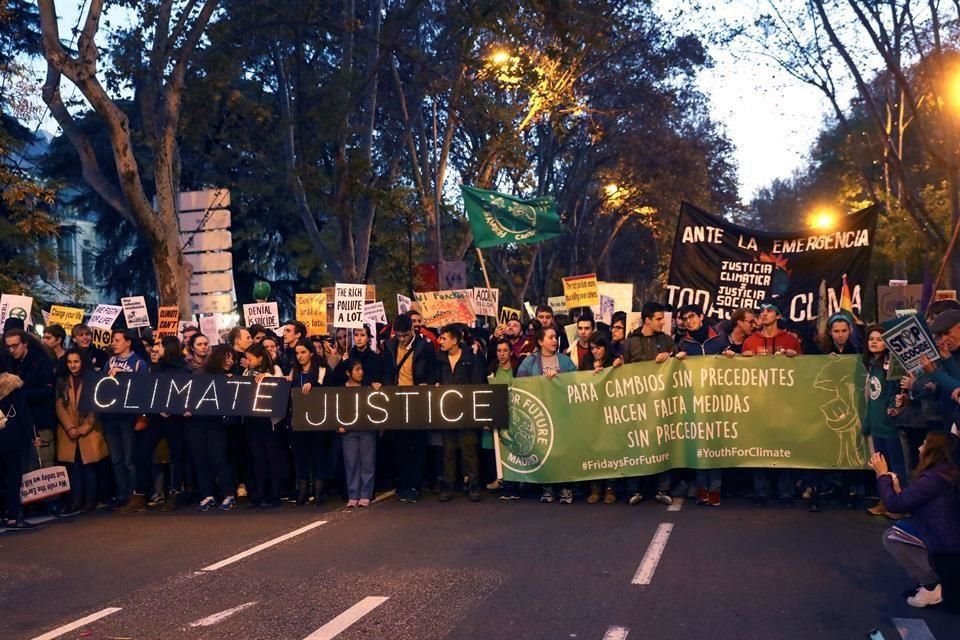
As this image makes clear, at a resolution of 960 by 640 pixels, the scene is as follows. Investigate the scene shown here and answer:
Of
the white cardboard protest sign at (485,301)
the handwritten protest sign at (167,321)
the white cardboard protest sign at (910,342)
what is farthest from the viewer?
the white cardboard protest sign at (485,301)

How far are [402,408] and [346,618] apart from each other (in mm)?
5155

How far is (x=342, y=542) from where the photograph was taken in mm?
10008

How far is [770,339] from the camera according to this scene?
12.0 metres

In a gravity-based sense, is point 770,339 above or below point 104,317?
below

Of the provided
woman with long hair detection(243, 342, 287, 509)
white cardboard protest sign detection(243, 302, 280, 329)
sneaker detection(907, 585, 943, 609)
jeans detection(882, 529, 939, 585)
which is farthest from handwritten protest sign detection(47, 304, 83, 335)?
sneaker detection(907, 585, 943, 609)

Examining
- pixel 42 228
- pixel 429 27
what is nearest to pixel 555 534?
pixel 42 228

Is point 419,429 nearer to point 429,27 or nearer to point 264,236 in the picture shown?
point 429,27

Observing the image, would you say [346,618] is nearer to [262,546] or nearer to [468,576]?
[468,576]

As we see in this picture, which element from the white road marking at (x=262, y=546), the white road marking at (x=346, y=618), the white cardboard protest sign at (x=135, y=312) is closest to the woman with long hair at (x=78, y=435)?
the white road marking at (x=262, y=546)

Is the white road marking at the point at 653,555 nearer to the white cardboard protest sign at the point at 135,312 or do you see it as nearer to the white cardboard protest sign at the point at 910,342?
the white cardboard protest sign at the point at 910,342

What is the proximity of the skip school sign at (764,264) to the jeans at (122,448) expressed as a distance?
6.44 meters

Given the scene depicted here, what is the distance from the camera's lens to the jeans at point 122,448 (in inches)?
496

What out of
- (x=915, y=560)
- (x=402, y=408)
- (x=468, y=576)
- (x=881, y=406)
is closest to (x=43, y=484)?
(x=402, y=408)

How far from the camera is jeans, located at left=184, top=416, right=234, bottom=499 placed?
40.9 ft
